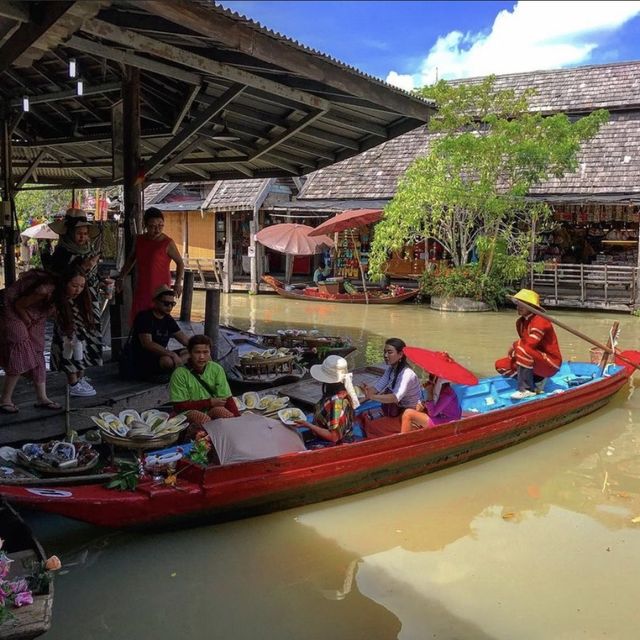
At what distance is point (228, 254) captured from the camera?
19938 mm

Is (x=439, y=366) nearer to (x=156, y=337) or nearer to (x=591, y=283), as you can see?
(x=156, y=337)

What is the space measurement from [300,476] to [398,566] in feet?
3.14

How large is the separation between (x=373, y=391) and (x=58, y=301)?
105 inches

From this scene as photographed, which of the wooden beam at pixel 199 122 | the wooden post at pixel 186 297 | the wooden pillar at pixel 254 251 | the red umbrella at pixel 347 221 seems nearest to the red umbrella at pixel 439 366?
the wooden beam at pixel 199 122

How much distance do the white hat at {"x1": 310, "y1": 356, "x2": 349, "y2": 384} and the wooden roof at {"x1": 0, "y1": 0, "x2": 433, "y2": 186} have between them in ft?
7.69

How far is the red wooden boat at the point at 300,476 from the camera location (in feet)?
13.8

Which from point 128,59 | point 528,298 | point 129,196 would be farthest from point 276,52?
point 528,298

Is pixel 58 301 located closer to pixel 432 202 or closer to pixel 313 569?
pixel 313 569

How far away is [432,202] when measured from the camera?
1545 cm

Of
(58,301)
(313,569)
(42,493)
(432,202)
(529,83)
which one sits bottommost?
(313,569)

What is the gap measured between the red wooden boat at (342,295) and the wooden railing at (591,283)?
11.0ft

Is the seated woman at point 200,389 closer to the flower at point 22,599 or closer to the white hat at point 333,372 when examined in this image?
the white hat at point 333,372

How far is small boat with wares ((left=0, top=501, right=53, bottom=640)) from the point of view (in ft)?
8.91

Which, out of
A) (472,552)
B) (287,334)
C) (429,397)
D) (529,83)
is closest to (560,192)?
(529,83)
